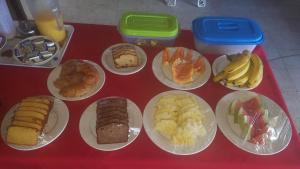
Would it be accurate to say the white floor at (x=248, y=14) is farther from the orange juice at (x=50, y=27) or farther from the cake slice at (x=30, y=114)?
the cake slice at (x=30, y=114)

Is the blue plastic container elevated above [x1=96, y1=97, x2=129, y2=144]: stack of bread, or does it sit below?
above

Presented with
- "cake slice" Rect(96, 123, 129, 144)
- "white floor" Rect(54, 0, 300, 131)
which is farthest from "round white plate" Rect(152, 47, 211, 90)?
"white floor" Rect(54, 0, 300, 131)

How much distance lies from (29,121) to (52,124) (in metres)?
0.07

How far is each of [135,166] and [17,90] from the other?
19.7 inches

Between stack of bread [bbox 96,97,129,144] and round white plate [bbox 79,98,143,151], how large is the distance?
2 centimetres

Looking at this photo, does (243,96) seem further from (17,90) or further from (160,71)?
(17,90)

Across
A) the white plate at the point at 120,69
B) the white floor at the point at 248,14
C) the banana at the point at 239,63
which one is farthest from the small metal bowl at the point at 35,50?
the white floor at the point at 248,14

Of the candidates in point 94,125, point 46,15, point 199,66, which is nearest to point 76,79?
point 94,125

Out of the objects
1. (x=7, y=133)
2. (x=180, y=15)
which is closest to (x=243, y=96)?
(x=7, y=133)

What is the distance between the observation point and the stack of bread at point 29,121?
2.59ft

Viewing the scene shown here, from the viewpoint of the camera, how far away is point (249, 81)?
0.98 m

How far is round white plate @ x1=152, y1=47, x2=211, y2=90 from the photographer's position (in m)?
0.99

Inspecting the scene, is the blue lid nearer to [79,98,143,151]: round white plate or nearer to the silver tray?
[79,98,143,151]: round white plate

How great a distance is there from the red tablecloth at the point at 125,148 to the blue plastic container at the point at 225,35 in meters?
0.16
